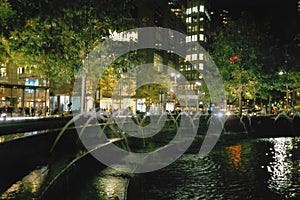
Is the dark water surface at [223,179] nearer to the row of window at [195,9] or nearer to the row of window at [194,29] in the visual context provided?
the row of window at [194,29]

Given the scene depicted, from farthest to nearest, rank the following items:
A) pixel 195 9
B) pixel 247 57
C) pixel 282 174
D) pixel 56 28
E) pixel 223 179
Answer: pixel 195 9
pixel 247 57
pixel 56 28
pixel 282 174
pixel 223 179

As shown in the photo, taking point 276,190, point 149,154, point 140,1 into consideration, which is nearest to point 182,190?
point 276,190

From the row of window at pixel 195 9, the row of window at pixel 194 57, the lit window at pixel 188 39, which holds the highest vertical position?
the row of window at pixel 195 9

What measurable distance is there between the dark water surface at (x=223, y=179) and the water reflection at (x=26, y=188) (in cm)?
222

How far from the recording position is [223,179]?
9539 mm

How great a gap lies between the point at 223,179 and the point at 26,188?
567 cm

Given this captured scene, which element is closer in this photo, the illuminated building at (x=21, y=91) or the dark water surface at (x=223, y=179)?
the dark water surface at (x=223, y=179)

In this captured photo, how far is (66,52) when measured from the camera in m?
12.2

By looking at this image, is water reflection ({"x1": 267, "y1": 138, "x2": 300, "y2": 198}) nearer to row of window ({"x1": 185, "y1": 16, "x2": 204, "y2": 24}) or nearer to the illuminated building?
the illuminated building

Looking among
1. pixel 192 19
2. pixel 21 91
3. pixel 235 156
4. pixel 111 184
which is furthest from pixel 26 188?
pixel 192 19

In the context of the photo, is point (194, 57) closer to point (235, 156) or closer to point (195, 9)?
point (195, 9)

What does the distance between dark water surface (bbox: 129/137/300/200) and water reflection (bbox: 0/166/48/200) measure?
2220 millimetres

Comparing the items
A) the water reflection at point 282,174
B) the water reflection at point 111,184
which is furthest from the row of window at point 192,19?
the water reflection at point 111,184

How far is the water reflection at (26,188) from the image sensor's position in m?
4.86
